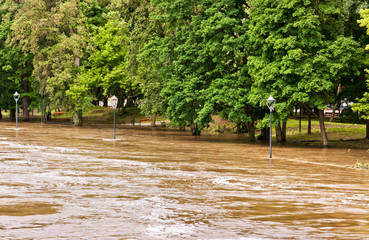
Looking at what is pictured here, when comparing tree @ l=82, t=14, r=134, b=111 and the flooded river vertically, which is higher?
tree @ l=82, t=14, r=134, b=111

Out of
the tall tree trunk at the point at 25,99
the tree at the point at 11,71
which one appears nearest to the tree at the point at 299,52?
the tree at the point at 11,71

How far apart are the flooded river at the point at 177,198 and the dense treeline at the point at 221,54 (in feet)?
36.0

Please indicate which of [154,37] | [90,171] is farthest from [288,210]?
[154,37]

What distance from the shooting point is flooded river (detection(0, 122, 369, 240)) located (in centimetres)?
1170

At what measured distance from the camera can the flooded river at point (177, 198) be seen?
11703 mm

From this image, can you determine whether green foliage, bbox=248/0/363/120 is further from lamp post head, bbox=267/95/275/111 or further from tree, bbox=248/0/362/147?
lamp post head, bbox=267/95/275/111

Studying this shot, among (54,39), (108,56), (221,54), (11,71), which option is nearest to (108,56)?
(108,56)

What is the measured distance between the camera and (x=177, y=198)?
619 inches

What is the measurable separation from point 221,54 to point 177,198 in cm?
2776

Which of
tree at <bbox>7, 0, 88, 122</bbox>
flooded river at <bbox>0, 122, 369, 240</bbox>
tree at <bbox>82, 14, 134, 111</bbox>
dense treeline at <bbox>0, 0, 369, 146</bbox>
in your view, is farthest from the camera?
tree at <bbox>82, 14, 134, 111</bbox>

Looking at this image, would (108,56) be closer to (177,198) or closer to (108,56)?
(108,56)

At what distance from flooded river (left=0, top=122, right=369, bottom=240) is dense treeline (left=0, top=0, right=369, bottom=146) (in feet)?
36.0

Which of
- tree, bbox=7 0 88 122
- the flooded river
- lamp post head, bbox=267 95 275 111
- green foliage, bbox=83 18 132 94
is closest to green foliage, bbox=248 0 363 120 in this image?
lamp post head, bbox=267 95 275 111

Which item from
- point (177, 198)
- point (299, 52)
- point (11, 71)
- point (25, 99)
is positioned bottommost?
point (177, 198)
